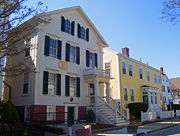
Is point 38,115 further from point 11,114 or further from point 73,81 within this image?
point 73,81

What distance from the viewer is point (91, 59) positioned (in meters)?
22.6

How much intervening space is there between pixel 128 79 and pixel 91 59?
823 centimetres

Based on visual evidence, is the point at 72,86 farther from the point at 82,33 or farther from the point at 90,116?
the point at 82,33

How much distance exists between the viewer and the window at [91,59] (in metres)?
21.8

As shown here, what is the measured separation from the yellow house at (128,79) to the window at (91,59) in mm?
2823

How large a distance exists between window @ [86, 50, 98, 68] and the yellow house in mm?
2823

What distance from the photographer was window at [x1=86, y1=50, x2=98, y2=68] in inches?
858

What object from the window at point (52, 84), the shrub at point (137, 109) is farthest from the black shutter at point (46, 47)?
the shrub at point (137, 109)

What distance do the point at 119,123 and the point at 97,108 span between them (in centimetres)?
253

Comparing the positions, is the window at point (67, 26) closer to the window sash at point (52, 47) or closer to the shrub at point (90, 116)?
the window sash at point (52, 47)

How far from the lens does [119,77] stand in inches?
1038

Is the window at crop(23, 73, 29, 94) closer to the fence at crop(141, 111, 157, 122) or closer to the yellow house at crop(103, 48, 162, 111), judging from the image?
the yellow house at crop(103, 48, 162, 111)

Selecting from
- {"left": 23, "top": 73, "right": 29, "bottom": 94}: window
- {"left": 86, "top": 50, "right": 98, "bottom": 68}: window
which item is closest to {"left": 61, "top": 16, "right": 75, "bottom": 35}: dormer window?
{"left": 86, "top": 50, "right": 98, "bottom": 68}: window

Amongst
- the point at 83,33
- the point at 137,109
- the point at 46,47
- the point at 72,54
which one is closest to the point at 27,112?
the point at 46,47
